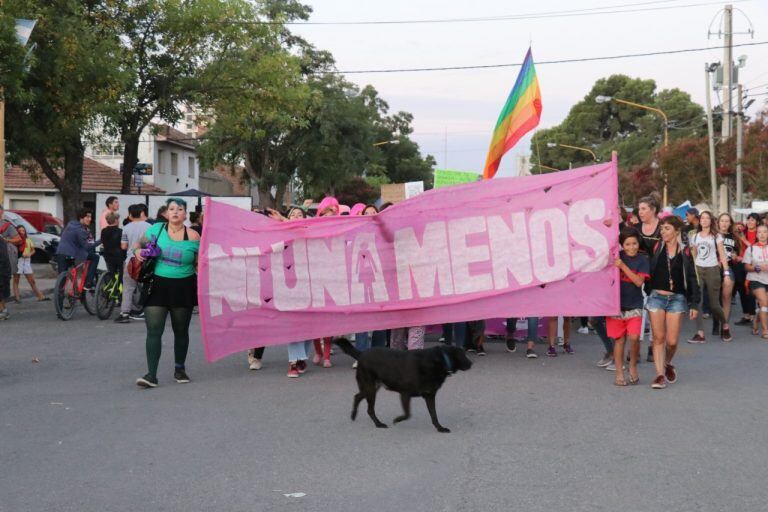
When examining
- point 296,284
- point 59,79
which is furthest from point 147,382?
point 59,79

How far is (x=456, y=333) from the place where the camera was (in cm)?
1077

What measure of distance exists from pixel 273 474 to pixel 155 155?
50.3 metres

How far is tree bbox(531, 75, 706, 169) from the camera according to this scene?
7575cm

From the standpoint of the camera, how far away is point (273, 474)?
562 centimetres

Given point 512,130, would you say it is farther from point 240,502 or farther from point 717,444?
point 240,502

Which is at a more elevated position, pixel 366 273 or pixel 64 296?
pixel 366 273

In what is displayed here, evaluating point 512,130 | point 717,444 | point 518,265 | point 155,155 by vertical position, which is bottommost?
point 717,444

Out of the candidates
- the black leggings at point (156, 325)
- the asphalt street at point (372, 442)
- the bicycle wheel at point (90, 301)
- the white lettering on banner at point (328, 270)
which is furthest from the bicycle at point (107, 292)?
the black leggings at point (156, 325)

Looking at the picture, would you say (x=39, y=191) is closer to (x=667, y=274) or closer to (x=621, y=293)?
(x=621, y=293)

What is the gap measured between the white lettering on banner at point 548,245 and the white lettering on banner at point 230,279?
9.54 feet

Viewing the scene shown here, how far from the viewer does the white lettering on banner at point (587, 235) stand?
9500 mm

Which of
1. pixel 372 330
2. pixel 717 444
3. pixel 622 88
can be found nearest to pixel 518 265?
pixel 372 330

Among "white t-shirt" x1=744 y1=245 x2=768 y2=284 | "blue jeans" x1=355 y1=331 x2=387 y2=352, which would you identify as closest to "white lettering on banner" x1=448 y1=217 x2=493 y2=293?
"blue jeans" x1=355 y1=331 x2=387 y2=352

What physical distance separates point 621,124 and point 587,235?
3104 inches
